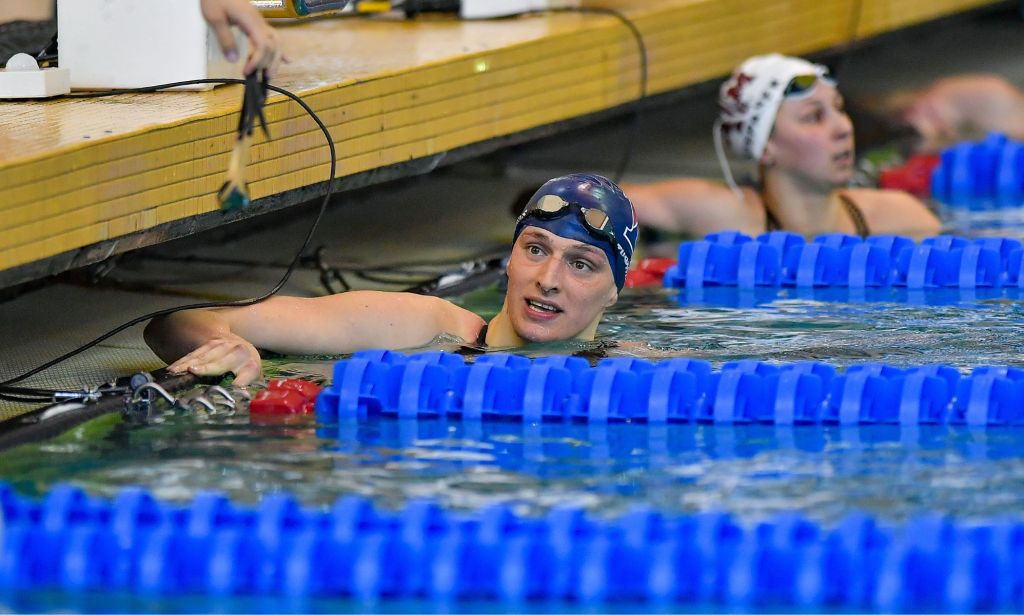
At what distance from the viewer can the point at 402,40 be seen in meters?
5.73

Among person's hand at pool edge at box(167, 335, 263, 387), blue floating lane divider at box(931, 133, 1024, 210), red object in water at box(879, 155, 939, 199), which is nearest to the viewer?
person's hand at pool edge at box(167, 335, 263, 387)

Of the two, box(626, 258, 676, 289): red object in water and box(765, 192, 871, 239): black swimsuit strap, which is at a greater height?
box(765, 192, 871, 239): black swimsuit strap

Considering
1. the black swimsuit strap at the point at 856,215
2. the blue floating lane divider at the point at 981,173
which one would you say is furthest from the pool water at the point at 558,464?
the blue floating lane divider at the point at 981,173

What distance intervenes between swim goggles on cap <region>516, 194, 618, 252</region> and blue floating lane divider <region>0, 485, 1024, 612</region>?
51.3 inches

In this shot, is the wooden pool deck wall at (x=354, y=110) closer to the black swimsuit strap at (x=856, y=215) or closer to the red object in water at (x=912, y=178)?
the red object in water at (x=912, y=178)

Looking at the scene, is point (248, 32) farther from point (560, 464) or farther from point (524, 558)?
point (524, 558)

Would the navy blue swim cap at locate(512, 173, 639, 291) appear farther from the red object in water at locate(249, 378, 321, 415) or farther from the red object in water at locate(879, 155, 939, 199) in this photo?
the red object in water at locate(879, 155, 939, 199)

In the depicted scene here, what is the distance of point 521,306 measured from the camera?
12.9ft

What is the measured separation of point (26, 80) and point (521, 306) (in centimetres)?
142

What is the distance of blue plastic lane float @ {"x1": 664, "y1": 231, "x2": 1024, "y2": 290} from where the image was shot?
5039mm

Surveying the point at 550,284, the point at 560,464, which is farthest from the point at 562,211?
the point at 560,464

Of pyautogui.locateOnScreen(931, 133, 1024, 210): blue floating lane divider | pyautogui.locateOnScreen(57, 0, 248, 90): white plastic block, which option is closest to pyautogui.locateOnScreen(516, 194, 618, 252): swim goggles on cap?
pyautogui.locateOnScreen(57, 0, 248, 90): white plastic block

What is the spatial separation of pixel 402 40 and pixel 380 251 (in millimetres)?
736

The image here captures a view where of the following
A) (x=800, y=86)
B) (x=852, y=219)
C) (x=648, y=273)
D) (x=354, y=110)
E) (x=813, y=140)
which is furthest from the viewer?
(x=852, y=219)
